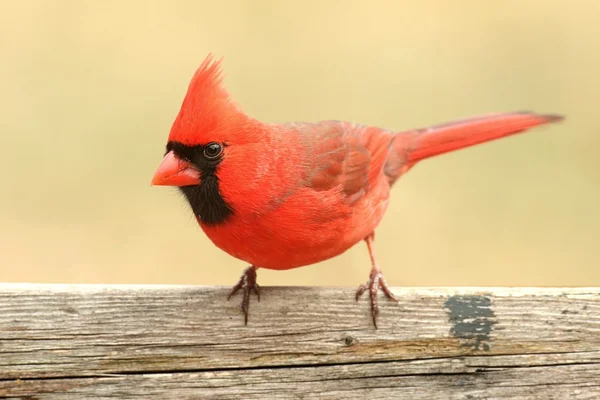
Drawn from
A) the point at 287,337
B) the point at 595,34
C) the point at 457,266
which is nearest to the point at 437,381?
the point at 287,337

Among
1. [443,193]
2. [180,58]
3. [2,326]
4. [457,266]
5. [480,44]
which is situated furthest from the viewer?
[480,44]

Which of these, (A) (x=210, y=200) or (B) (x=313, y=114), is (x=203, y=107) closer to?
(A) (x=210, y=200)

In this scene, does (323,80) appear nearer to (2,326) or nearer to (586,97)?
(586,97)

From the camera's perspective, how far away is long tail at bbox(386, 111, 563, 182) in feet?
9.64

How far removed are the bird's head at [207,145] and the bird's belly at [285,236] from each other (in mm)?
53

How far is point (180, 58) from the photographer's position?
4879 millimetres

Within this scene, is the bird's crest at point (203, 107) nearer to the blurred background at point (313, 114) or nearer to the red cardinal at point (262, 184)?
the red cardinal at point (262, 184)

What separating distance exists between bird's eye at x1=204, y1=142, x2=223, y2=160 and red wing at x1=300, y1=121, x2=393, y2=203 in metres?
0.37

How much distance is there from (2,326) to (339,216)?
3.12ft

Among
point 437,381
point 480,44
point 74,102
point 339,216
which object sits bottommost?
point 437,381

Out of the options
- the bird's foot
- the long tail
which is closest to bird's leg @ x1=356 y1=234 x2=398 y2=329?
the bird's foot

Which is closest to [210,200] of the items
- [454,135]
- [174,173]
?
[174,173]

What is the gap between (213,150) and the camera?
88.2 inches

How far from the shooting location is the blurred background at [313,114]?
4102 mm
